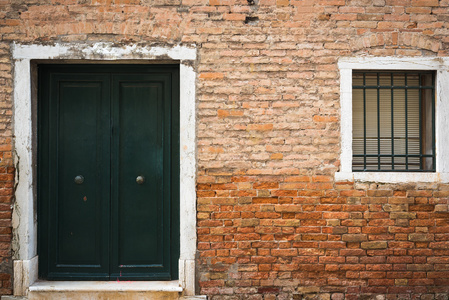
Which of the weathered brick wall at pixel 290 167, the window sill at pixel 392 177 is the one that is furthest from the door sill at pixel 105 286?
the window sill at pixel 392 177

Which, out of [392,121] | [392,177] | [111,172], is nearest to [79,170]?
[111,172]

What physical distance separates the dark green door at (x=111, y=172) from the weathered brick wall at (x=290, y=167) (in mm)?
413

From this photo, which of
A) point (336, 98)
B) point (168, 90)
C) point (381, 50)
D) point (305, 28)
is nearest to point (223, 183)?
point (168, 90)

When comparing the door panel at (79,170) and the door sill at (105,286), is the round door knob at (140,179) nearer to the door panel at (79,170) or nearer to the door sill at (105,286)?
the door panel at (79,170)

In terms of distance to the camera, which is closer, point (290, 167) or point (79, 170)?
point (290, 167)

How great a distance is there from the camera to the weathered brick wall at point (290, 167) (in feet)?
13.9

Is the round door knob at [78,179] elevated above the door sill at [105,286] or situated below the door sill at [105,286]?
above

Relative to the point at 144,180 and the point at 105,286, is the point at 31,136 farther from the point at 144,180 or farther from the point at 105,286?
the point at 105,286

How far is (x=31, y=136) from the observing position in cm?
423

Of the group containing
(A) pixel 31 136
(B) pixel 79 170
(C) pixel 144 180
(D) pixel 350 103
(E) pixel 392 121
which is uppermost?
(D) pixel 350 103

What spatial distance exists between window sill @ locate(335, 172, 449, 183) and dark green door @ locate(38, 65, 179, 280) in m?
1.87

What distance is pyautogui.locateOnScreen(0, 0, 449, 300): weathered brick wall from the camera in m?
4.23

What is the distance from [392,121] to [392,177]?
64cm

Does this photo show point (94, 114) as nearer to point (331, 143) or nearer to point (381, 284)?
point (331, 143)
